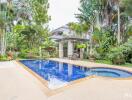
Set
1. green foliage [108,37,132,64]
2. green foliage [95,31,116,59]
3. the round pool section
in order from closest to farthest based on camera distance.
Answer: the round pool section, green foliage [108,37,132,64], green foliage [95,31,116,59]

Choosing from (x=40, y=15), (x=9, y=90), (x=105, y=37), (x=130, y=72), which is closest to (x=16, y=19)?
(x=40, y=15)

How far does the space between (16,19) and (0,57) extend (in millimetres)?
11309

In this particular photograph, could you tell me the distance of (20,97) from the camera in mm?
6047

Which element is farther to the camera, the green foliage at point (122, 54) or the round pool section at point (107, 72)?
the green foliage at point (122, 54)

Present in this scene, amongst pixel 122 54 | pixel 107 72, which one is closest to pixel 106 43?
pixel 122 54

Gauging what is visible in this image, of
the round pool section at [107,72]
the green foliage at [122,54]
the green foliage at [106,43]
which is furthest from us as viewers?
the green foliage at [106,43]

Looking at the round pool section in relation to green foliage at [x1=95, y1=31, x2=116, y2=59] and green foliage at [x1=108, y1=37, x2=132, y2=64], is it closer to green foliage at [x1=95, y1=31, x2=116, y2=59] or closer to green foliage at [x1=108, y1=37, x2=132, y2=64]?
green foliage at [x1=108, y1=37, x2=132, y2=64]

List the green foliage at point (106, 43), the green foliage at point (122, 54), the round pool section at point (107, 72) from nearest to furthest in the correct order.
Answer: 1. the round pool section at point (107, 72)
2. the green foliage at point (122, 54)
3. the green foliage at point (106, 43)

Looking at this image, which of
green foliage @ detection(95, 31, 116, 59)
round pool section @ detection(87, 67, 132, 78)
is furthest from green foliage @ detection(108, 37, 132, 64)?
green foliage @ detection(95, 31, 116, 59)

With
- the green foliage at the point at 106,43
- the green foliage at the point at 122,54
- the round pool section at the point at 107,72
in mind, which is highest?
the green foliage at the point at 106,43

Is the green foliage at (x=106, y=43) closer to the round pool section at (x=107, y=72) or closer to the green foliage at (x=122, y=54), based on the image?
the green foliage at (x=122, y=54)

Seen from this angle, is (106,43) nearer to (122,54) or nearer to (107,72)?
(122,54)

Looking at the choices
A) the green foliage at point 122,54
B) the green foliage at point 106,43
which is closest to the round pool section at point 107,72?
the green foliage at point 122,54

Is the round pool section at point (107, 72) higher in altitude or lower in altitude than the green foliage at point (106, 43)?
lower
